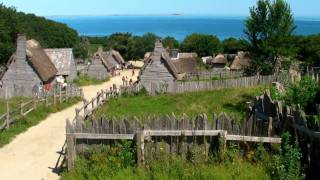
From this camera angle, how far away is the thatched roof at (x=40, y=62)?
4194cm

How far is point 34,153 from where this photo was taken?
18203mm

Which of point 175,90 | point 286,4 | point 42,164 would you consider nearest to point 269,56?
point 286,4

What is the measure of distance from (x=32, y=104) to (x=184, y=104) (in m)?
9.08


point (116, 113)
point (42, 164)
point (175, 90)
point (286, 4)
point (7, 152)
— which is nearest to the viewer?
point (42, 164)

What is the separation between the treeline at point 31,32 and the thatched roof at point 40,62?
645 inches

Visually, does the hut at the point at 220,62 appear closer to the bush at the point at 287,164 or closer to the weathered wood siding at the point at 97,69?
the weathered wood siding at the point at 97,69

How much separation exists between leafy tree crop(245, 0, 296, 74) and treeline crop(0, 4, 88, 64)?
28.8 m

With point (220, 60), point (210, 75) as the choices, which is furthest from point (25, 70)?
point (220, 60)

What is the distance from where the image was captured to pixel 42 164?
54.3ft

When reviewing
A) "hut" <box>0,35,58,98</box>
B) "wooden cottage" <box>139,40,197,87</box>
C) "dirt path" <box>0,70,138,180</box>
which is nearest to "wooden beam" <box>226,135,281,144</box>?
"dirt path" <box>0,70,138,180</box>

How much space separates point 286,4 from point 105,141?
36.7 m

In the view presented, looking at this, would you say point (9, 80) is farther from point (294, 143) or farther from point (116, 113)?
point (294, 143)

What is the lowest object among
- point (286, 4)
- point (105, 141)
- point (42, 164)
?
point (42, 164)

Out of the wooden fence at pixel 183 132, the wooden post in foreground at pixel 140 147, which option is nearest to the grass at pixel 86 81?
the wooden fence at pixel 183 132
